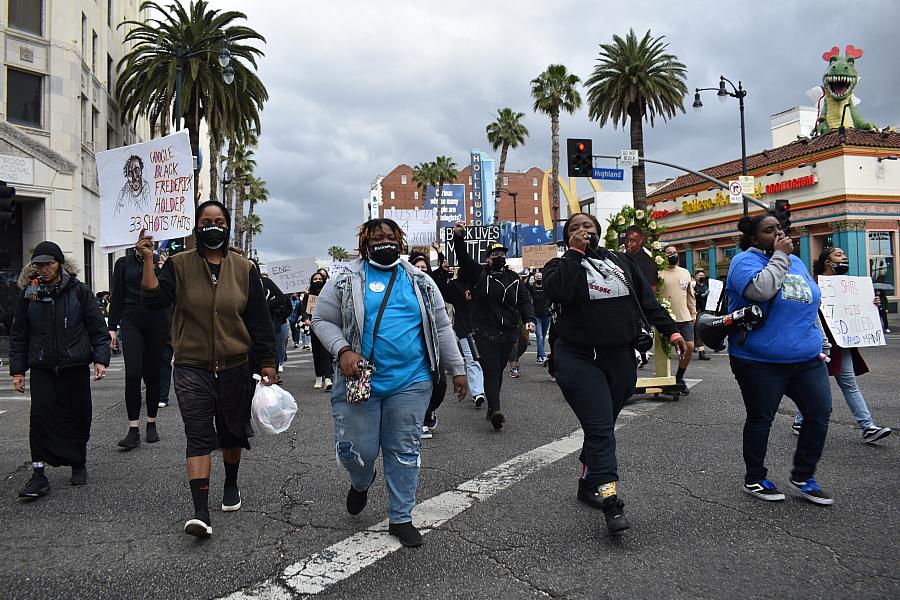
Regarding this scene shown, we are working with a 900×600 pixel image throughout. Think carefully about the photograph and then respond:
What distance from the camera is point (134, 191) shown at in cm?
674

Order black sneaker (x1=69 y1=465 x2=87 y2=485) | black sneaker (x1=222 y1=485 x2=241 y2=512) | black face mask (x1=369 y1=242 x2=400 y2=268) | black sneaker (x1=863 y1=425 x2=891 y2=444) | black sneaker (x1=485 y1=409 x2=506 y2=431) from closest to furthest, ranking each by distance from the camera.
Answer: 1. black face mask (x1=369 y1=242 x2=400 y2=268)
2. black sneaker (x1=222 y1=485 x2=241 y2=512)
3. black sneaker (x1=69 y1=465 x2=87 y2=485)
4. black sneaker (x1=863 y1=425 x2=891 y2=444)
5. black sneaker (x1=485 y1=409 x2=506 y2=431)

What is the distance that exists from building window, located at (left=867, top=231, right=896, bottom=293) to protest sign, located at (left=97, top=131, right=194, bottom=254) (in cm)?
3477

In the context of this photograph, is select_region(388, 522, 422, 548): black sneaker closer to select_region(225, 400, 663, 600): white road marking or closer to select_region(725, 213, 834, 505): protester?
select_region(225, 400, 663, 600): white road marking

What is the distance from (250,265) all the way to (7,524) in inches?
85.6

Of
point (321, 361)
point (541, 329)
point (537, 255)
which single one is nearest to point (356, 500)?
point (321, 361)

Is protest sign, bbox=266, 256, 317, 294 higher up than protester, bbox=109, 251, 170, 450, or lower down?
higher up

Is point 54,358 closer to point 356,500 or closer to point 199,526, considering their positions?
point 199,526

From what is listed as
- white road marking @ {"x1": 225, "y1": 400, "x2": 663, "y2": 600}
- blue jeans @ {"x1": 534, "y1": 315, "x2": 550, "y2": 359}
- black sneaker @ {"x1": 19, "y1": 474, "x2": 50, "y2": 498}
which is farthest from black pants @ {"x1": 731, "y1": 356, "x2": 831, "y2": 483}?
blue jeans @ {"x1": 534, "y1": 315, "x2": 550, "y2": 359}

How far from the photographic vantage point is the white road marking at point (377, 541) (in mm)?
3420

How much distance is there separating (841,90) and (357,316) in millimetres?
40749

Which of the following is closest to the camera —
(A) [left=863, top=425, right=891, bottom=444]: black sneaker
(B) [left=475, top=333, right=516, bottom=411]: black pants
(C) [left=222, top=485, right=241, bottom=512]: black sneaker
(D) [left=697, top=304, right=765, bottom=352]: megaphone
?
(D) [left=697, top=304, right=765, bottom=352]: megaphone

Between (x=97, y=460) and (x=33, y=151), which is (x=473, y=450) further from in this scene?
(x=33, y=151)

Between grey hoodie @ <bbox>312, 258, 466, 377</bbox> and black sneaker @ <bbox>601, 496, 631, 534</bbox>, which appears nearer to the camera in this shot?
black sneaker @ <bbox>601, 496, 631, 534</bbox>

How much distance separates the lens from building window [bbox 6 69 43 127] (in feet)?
77.6
